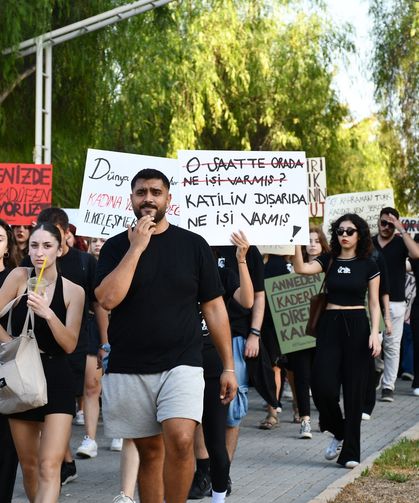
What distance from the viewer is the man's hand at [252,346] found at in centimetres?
905

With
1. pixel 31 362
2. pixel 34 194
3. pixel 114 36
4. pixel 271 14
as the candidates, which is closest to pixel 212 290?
pixel 31 362

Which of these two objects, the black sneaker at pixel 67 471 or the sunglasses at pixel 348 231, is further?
the sunglasses at pixel 348 231

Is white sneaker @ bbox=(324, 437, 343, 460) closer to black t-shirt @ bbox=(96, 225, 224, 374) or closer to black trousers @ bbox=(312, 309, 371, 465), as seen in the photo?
black trousers @ bbox=(312, 309, 371, 465)

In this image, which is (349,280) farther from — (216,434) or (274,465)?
(216,434)

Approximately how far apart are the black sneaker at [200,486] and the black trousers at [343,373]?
1.40 metres

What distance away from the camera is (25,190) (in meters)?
13.1

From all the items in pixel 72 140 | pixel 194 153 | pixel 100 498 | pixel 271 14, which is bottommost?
pixel 100 498

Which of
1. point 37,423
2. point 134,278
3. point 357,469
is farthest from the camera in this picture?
point 357,469

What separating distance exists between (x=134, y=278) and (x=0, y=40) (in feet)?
43.2

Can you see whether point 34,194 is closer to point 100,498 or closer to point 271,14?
point 100,498

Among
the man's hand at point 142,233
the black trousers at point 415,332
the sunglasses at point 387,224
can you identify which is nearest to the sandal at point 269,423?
the sunglasses at point 387,224

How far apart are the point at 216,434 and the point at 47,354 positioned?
1.36m

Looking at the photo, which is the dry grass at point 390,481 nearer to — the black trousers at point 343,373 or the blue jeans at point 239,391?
the black trousers at point 343,373

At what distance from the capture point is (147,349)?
6.10m
